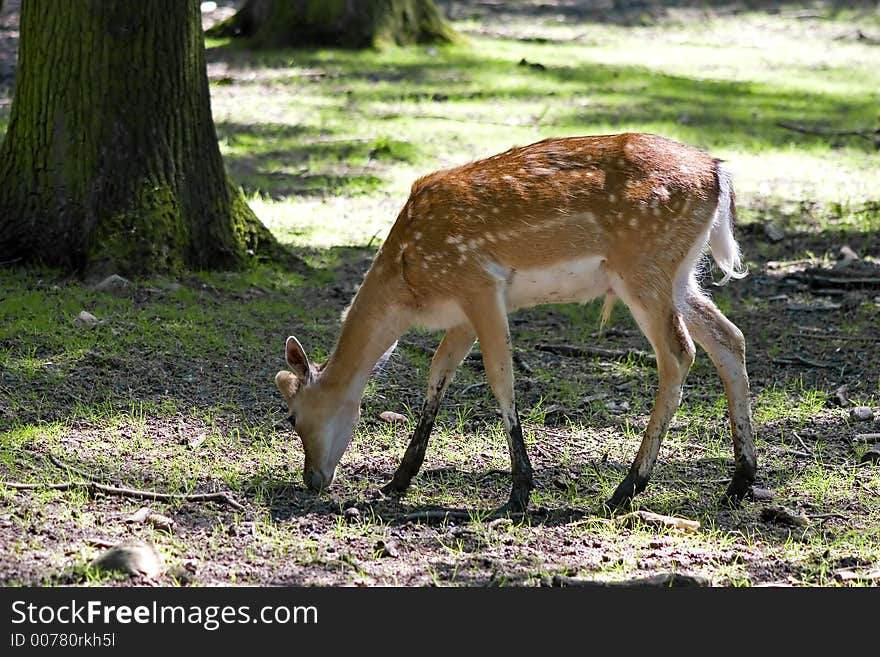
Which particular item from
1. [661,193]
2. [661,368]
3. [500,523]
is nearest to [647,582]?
[500,523]

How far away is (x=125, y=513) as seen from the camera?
5219 millimetres

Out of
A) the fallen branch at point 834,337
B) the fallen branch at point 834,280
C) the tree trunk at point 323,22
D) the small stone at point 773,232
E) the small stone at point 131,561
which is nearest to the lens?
the small stone at point 131,561

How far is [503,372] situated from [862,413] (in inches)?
85.6

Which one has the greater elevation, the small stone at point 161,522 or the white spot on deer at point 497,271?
the white spot on deer at point 497,271

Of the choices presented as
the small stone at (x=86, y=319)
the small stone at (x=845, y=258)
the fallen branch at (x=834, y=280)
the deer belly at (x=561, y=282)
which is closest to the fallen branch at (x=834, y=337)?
the fallen branch at (x=834, y=280)

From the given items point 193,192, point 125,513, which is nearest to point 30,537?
point 125,513

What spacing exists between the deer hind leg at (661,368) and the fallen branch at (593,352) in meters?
1.96

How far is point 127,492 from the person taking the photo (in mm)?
5391

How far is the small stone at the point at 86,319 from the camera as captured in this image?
7.39 m

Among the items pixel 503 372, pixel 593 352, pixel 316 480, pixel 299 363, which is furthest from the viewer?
pixel 593 352

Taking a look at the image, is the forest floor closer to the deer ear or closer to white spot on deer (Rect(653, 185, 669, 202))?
the deer ear

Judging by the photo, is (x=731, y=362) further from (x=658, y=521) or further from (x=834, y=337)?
(x=834, y=337)

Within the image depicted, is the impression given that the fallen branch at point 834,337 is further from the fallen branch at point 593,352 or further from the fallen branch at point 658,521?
the fallen branch at point 658,521

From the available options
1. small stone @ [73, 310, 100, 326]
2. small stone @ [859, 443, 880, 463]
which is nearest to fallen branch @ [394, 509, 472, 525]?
small stone @ [859, 443, 880, 463]
